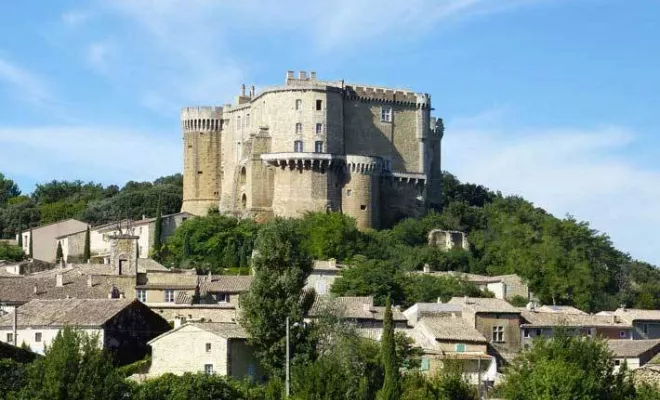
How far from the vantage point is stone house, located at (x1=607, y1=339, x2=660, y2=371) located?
69.9 m

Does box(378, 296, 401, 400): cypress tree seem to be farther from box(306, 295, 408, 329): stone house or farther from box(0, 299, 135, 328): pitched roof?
box(0, 299, 135, 328): pitched roof

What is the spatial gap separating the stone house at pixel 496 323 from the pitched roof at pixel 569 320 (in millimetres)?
727

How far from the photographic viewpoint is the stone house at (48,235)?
4210 inches

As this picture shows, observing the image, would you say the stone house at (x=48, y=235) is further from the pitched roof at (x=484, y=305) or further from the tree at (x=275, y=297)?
the tree at (x=275, y=297)

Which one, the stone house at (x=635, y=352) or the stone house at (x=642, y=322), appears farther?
the stone house at (x=642, y=322)

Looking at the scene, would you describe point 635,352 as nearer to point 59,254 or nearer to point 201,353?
point 201,353

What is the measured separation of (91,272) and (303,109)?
24764mm

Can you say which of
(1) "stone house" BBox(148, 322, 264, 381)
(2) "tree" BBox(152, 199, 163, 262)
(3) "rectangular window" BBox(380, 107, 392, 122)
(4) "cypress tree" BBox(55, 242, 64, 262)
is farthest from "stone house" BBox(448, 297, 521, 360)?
(4) "cypress tree" BBox(55, 242, 64, 262)

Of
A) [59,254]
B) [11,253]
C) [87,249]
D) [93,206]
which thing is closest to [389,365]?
[87,249]

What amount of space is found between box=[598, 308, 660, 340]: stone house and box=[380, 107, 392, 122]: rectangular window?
26733 mm

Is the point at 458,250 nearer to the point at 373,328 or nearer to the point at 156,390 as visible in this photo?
the point at 373,328

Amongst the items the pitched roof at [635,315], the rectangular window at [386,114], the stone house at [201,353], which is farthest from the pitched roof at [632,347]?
the rectangular window at [386,114]

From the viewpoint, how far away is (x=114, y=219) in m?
116

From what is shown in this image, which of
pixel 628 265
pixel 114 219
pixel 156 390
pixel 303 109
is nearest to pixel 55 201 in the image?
pixel 114 219
